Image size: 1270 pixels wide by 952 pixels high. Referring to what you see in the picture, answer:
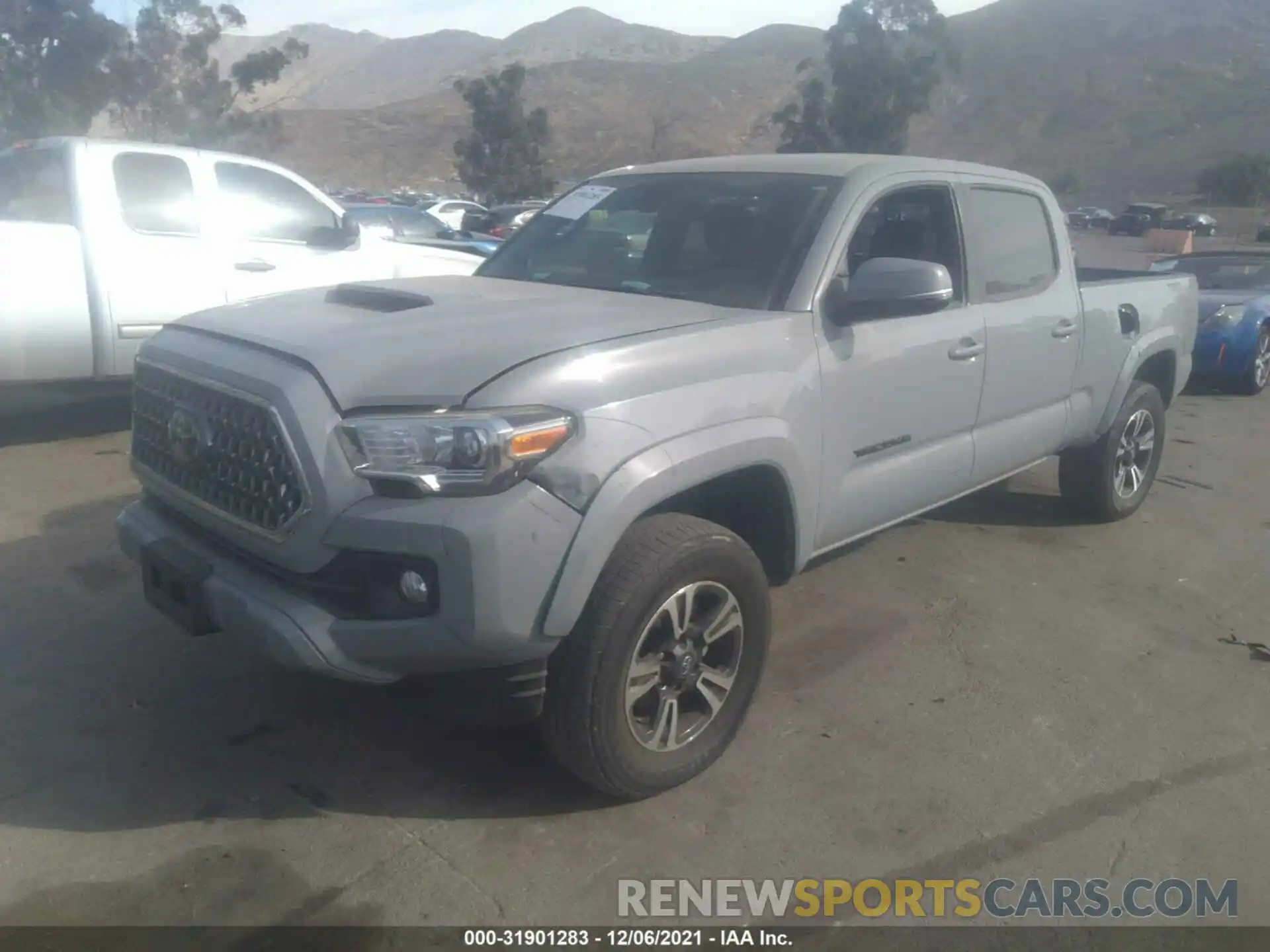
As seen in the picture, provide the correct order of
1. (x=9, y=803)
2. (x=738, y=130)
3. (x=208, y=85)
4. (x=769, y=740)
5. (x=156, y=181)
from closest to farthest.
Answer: (x=9, y=803), (x=769, y=740), (x=156, y=181), (x=208, y=85), (x=738, y=130)

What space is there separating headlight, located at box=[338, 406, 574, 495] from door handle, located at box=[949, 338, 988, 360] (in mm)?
2026

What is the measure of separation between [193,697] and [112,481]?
290 cm

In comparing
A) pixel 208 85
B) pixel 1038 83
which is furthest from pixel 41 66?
pixel 1038 83

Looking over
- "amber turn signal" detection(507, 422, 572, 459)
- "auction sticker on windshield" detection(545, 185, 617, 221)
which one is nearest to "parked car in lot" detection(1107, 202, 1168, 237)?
"auction sticker on windshield" detection(545, 185, 617, 221)

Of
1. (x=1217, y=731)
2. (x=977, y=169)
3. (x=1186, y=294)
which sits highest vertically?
(x=977, y=169)

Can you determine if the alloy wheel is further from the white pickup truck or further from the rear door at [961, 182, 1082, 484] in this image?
the white pickup truck

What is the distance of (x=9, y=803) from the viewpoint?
10.4 feet

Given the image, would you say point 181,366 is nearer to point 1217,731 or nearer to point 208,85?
point 1217,731

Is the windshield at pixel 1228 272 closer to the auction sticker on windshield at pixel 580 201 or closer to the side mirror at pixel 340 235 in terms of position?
the side mirror at pixel 340 235

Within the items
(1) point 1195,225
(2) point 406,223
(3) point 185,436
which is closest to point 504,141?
(1) point 1195,225

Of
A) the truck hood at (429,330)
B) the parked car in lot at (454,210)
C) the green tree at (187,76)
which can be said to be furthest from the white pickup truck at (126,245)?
the green tree at (187,76)

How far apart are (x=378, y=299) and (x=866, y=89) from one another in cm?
5036

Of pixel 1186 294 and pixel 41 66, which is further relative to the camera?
pixel 41 66

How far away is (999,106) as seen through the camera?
284 feet
